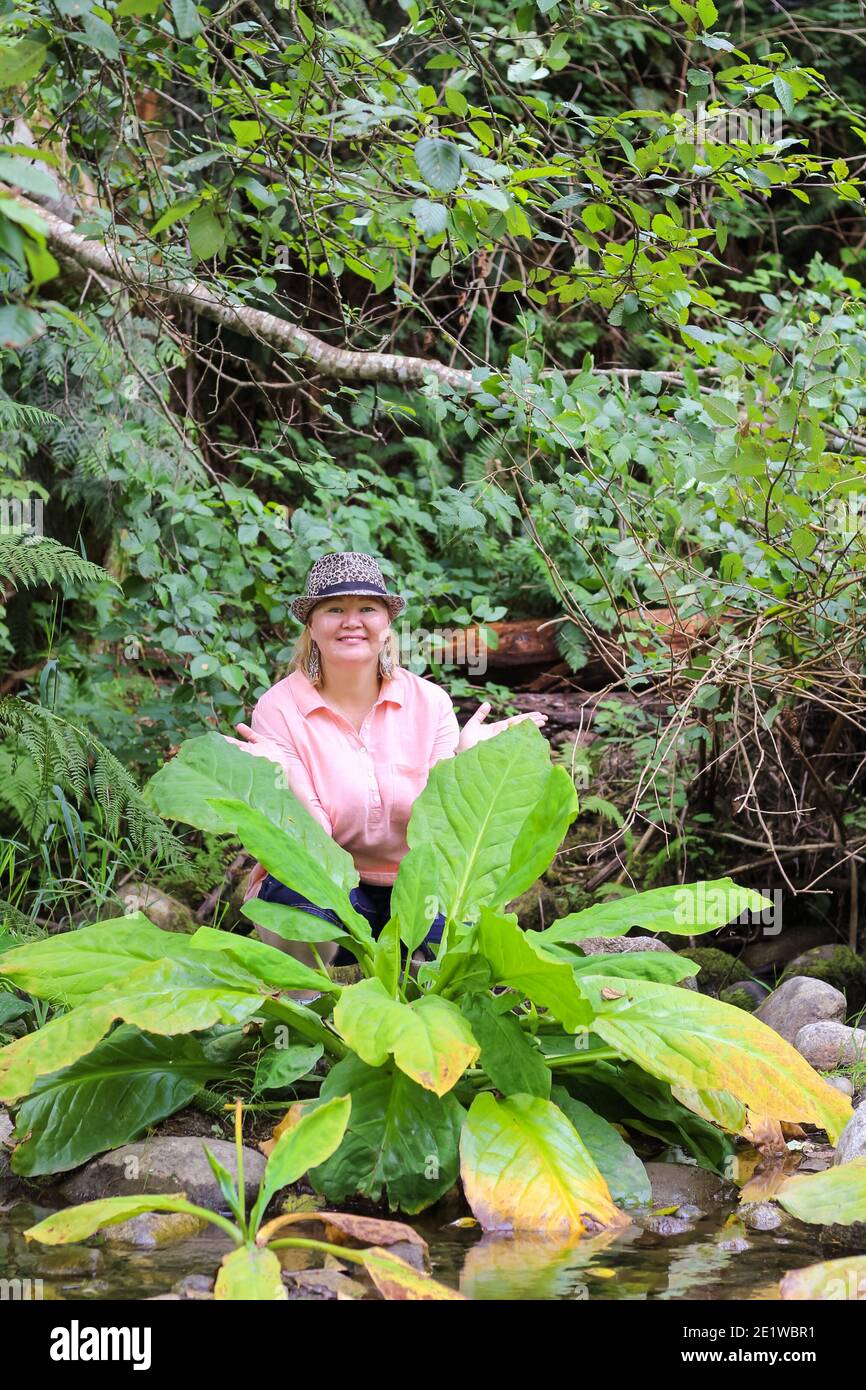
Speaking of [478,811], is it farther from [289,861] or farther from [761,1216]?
[761,1216]

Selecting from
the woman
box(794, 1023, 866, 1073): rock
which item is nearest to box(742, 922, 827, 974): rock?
box(794, 1023, 866, 1073): rock

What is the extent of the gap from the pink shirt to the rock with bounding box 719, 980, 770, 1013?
1178 millimetres

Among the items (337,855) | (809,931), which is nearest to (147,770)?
(337,855)

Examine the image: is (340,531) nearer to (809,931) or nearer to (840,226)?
(809,931)

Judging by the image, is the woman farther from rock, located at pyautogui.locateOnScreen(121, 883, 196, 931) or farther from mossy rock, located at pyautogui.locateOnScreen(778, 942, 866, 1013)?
mossy rock, located at pyautogui.locateOnScreen(778, 942, 866, 1013)

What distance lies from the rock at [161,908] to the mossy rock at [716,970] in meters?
1.66

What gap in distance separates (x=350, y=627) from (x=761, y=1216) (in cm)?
190

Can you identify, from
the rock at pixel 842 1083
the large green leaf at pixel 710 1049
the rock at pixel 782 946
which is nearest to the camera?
the large green leaf at pixel 710 1049

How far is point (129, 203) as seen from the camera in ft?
13.7

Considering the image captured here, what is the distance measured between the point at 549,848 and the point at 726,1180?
0.81 metres

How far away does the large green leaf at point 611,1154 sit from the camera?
2.68 meters

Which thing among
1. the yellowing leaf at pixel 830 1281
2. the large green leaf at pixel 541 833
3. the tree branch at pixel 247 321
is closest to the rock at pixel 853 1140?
the yellowing leaf at pixel 830 1281

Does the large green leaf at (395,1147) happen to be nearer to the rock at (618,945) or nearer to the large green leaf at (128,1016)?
the large green leaf at (128,1016)
